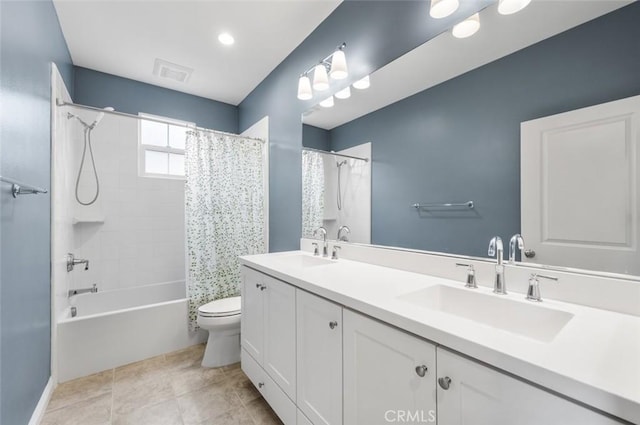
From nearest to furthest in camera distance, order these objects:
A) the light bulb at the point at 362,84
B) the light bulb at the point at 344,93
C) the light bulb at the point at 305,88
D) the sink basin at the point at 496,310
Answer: the sink basin at the point at 496,310 → the light bulb at the point at 362,84 → the light bulb at the point at 344,93 → the light bulb at the point at 305,88

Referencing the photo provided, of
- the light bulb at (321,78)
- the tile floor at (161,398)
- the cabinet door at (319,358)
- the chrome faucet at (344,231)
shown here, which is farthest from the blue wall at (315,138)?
the tile floor at (161,398)

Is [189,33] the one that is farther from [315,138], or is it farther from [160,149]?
[160,149]

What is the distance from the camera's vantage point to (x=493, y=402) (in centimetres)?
63

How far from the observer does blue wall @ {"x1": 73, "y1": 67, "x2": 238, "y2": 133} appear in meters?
2.67

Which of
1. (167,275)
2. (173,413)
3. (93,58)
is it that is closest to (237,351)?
(173,413)

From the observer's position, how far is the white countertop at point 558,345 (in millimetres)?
500

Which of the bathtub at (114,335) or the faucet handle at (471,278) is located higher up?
the faucet handle at (471,278)

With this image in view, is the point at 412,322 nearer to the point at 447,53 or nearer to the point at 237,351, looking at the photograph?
the point at 447,53

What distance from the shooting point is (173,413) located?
5.29 feet

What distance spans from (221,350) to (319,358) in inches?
53.4

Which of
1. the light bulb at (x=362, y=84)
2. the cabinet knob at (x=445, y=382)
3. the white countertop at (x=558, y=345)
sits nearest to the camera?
the white countertop at (x=558, y=345)

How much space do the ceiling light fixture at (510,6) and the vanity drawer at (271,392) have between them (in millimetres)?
1958

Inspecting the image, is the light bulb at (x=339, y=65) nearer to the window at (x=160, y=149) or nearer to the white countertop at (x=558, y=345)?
the white countertop at (x=558, y=345)

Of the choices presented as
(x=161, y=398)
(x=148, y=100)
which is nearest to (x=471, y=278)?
(x=161, y=398)
